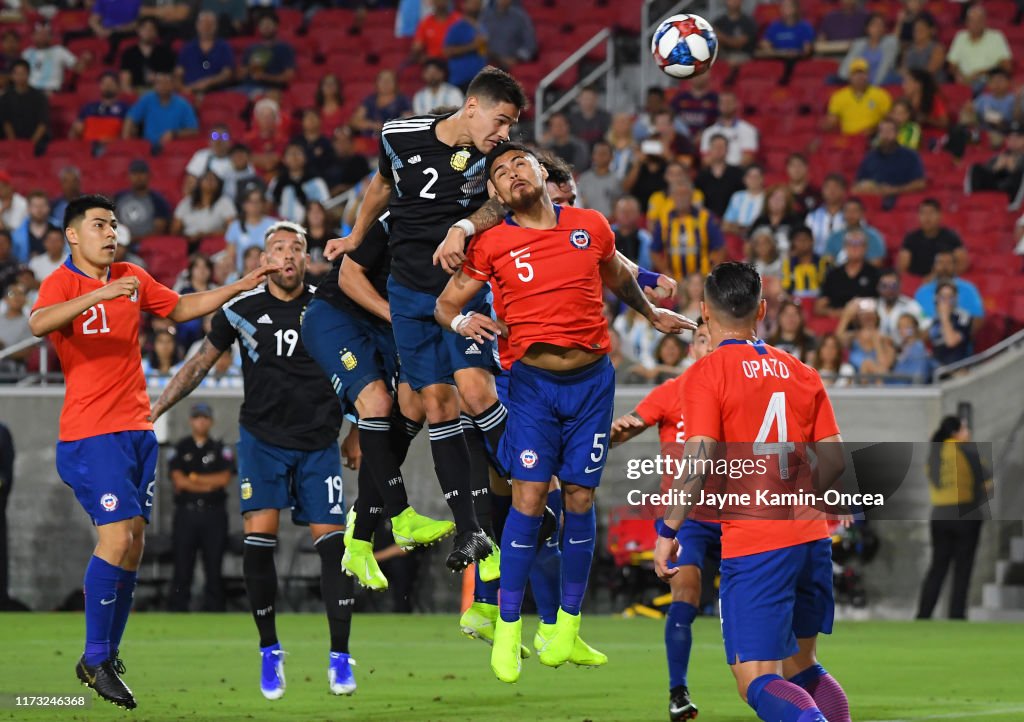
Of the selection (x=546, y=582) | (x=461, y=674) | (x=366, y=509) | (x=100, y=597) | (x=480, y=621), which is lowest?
(x=461, y=674)

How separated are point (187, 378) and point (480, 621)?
105 inches

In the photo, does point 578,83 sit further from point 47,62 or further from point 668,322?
point 668,322

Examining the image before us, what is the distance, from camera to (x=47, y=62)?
921 inches

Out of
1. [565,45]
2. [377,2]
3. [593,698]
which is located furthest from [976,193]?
[593,698]

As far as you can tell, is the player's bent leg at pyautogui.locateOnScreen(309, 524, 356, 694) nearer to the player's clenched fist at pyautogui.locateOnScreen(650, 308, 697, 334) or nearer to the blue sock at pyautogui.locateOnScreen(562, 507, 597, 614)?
the blue sock at pyautogui.locateOnScreen(562, 507, 597, 614)

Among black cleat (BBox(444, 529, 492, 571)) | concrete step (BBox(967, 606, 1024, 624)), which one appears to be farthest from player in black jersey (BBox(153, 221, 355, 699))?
concrete step (BBox(967, 606, 1024, 624))

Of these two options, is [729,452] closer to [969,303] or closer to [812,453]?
[812,453]

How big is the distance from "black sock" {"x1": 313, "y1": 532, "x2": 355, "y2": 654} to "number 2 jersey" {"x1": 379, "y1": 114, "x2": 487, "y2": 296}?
2464 millimetres

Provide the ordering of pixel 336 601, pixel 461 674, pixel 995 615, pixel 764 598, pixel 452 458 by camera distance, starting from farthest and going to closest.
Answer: pixel 995 615 < pixel 461 674 < pixel 336 601 < pixel 452 458 < pixel 764 598

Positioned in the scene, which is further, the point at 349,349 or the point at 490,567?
the point at 349,349

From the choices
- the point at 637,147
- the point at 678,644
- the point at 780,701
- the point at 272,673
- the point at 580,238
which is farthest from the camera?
the point at 637,147

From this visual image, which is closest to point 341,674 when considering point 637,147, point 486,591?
point 486,591

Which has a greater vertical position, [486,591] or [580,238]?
[580,238]

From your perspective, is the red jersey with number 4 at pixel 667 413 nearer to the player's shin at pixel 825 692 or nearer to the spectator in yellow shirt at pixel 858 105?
the player's shin at pixel 825 692
